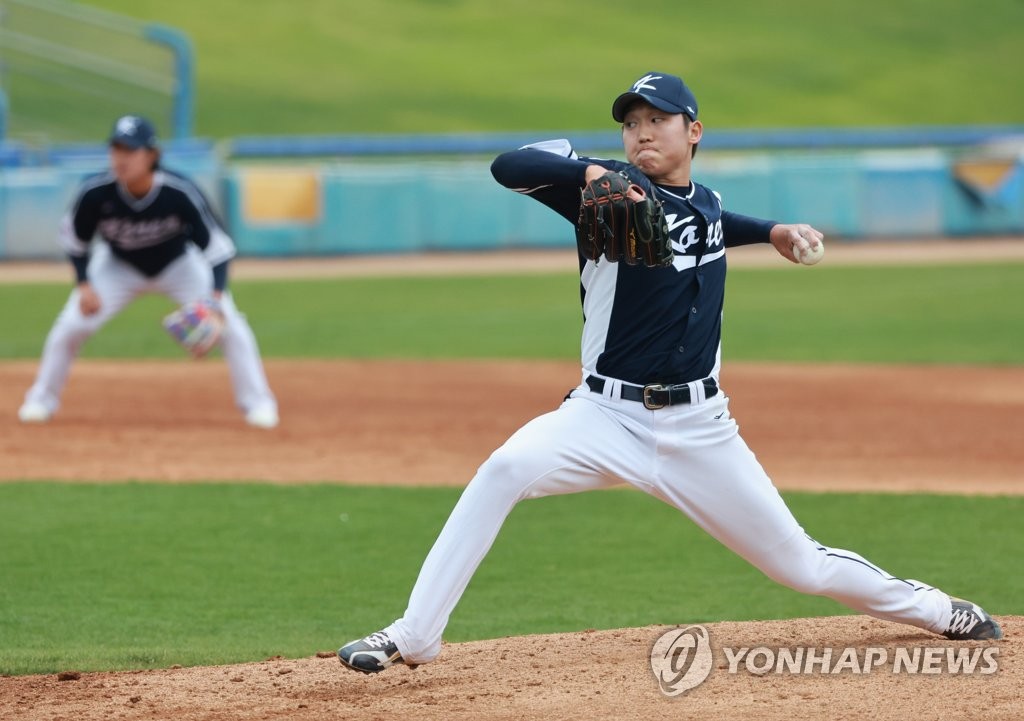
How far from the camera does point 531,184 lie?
4.30 metres

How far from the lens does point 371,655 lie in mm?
4281

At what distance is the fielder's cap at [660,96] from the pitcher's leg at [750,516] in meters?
0.89

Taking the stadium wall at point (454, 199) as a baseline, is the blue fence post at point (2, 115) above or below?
above

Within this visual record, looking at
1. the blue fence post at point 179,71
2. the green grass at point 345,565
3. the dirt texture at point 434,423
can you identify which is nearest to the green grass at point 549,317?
the dirt texture at point 434,423

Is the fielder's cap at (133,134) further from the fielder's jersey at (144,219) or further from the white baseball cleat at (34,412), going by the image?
the white baseball cleat at (34,412)

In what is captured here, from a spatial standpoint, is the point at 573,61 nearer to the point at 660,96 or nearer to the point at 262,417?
the point at 262,417

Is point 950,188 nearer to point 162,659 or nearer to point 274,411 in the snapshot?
point 274,411

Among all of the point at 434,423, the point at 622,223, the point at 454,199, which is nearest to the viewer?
the point at 622,223

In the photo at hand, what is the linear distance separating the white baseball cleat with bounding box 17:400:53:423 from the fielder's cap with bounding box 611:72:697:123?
21.7 feet

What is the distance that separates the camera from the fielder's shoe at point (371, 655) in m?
4.27

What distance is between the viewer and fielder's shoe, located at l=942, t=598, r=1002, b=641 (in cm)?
478

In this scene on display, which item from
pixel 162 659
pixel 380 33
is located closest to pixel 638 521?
pixel 162 659

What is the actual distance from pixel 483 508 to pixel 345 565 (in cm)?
261

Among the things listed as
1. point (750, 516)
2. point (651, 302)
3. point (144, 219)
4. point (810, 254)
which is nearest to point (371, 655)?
point (750, 516)
